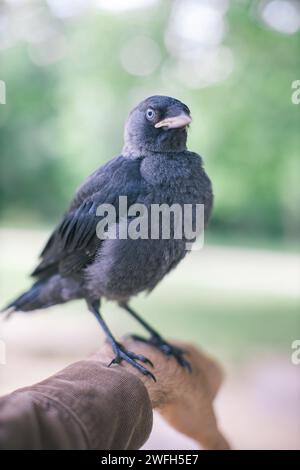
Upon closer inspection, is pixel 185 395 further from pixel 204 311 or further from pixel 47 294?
pixel 204 311

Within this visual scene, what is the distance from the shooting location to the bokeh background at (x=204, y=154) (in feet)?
12.0

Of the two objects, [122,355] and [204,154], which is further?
[204,154]

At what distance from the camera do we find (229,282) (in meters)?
6.26

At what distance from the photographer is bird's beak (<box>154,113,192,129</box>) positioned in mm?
1461

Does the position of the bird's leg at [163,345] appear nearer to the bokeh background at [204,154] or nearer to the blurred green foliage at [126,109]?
the bokeh background at [204,154]

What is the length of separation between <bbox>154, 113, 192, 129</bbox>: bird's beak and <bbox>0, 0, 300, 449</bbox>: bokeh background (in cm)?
158

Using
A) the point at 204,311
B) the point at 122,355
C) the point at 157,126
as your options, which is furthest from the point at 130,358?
the point at 204,311

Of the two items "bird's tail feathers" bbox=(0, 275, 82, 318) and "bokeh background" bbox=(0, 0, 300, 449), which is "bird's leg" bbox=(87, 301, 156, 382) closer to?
"bird's tail feathers" bbox=(0, 275, 82, 318)

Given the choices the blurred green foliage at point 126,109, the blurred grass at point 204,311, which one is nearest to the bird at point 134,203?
the blurred green foliage at point 126,109

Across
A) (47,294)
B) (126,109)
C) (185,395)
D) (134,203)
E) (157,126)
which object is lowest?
(185,395)

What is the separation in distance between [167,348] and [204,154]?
5.38ft

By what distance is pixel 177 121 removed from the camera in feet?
4.85
